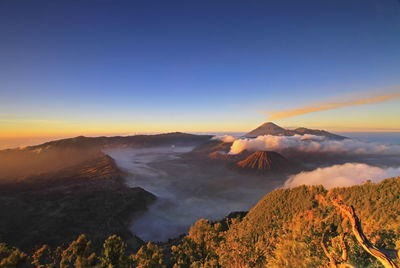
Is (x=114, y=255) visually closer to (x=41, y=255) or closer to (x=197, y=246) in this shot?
(x=41, y=255)

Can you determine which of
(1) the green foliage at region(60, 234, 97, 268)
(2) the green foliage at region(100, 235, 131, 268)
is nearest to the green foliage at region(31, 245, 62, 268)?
(1) the green foliage at region(60, 234, 97, 268)

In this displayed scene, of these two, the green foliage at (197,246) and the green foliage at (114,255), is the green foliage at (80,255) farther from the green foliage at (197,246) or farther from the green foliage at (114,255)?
the green foliage at (197,246)

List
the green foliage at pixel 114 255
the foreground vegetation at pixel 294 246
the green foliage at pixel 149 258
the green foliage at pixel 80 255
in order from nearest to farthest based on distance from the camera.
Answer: the foreground vegetation at pixel 294 246
the green foliage at pixel 80 255
the green foliage at pixel 114 255
the green foliage at pixel 149 258

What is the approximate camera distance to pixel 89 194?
14675 cm

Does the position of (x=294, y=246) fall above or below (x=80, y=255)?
above

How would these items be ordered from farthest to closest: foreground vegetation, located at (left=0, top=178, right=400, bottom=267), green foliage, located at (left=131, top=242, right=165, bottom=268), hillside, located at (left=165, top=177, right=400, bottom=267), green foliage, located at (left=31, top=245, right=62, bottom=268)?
green foliage, located at (left=131, top=242, right=165, bottom=268)
hillside, located at (left=165, top=177, right=400, bottom=267)
green foliage, located at (left=31, top=245, right=62, bottom=268)
foreground vegetation, located at (left=0, top=178, right=400, bottom=267)

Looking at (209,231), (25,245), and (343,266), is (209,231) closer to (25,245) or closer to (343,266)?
(343,266)

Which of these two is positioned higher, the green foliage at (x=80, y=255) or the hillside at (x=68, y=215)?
the green foliage at (x=80, y=255)

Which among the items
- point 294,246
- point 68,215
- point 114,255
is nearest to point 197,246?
point 114,255

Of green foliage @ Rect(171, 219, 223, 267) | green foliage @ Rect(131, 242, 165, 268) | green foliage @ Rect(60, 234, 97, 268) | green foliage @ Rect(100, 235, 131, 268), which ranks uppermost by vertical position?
green foliage @ Rect(60, 234, 97, 268)

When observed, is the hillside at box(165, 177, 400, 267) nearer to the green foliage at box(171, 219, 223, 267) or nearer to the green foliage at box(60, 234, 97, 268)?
the green foliage at box(171, 219, 223, 267)

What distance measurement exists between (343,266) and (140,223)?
159m

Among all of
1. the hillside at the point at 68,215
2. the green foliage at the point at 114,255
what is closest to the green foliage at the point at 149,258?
the green foliage at the point at 114,255

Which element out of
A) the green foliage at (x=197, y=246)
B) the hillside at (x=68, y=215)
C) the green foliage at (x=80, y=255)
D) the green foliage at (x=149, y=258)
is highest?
the green foliage at (x=80, y=255)
